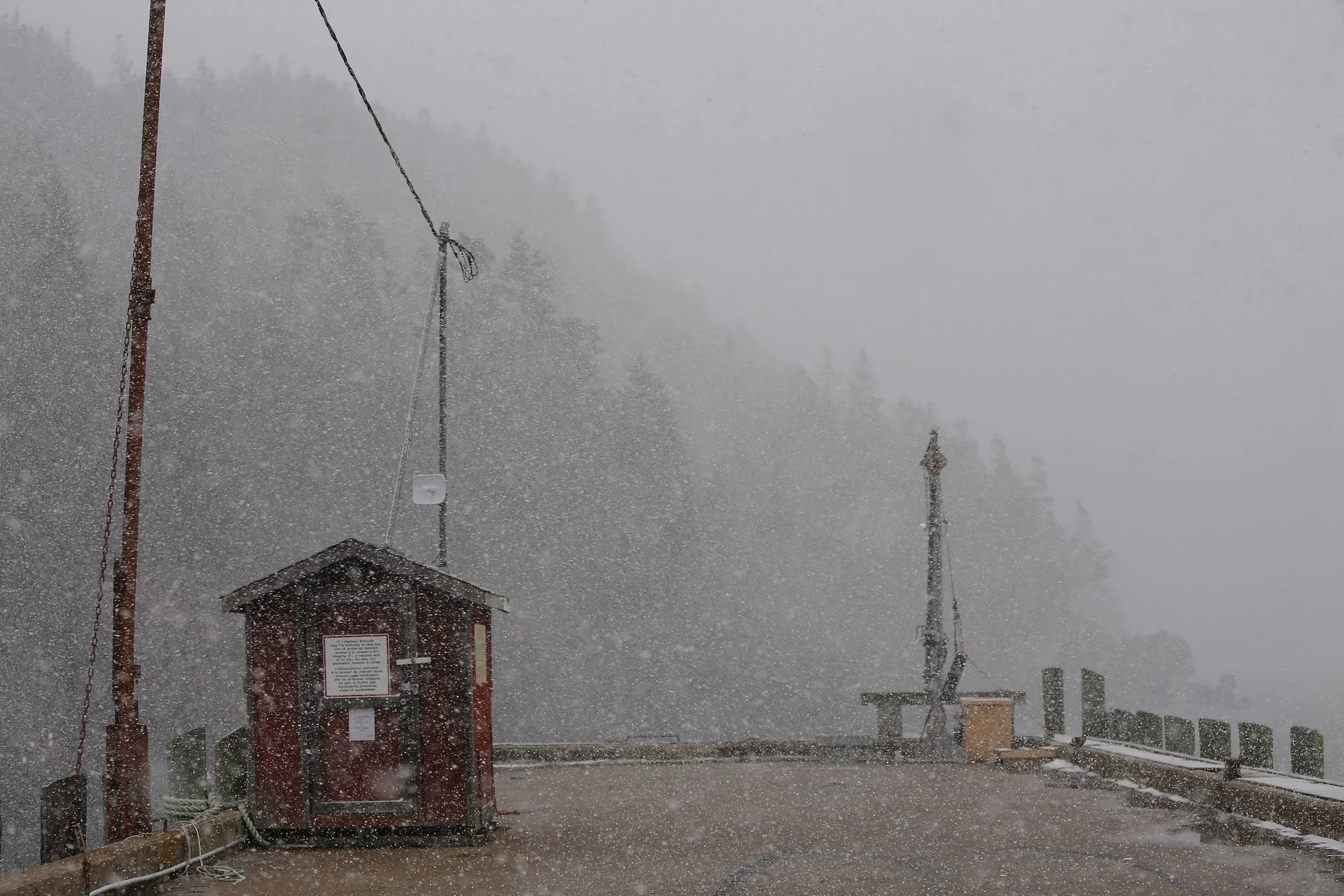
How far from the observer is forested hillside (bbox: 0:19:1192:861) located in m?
41.7

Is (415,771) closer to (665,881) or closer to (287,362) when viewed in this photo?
(665,881)

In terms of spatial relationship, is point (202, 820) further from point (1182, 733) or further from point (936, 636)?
point (936, 636)

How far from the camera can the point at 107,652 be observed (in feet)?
130

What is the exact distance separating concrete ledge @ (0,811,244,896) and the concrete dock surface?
0.91 ft

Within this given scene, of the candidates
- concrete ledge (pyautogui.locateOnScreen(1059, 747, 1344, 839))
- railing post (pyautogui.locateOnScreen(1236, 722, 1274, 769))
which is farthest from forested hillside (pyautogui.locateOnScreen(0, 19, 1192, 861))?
railing post (pyautogui.locateOnScreen(1236, 722, 1274, 769))

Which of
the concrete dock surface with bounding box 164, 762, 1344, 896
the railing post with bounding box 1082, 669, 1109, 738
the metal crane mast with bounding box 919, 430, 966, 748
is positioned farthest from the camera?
the metal crane mast with bounding box 919, 430, 966, 748

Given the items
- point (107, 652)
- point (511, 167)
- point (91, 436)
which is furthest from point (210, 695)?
point (511, 167)

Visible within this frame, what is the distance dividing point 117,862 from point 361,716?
98.7 inches

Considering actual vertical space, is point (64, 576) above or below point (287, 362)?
below

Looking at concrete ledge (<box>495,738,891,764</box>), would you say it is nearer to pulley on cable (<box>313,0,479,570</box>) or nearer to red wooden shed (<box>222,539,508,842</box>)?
pulley on cable (<box>313,0,479,570</box>)

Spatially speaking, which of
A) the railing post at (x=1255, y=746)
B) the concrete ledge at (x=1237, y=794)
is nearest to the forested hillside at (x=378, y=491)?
the concrete ledge at (x=1237, y=794)

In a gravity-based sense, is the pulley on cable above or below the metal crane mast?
above

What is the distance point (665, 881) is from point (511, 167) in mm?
179068

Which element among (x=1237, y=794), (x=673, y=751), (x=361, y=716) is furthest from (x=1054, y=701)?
(x=361, y=716)
